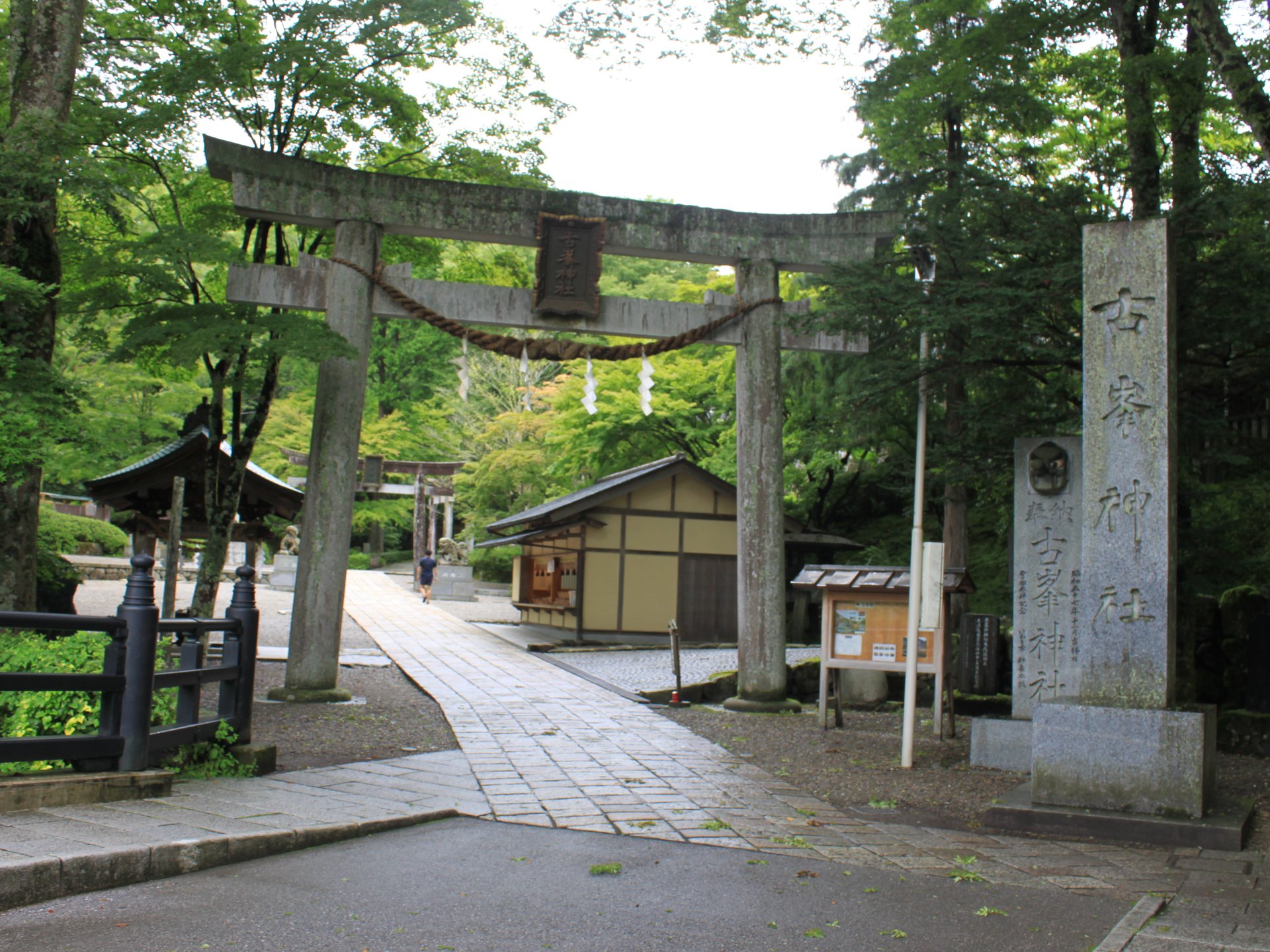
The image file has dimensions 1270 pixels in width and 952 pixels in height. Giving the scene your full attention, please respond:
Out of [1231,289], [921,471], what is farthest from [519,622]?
[1231,289]

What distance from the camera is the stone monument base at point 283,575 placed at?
35000mm

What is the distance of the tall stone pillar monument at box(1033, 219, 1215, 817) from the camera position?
622 centimetres

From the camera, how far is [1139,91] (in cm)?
1036

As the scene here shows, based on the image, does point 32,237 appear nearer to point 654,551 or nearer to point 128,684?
point 128,684

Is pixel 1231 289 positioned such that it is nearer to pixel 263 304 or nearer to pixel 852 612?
pixel 852 612

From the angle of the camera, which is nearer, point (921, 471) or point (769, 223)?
point (921, 471)

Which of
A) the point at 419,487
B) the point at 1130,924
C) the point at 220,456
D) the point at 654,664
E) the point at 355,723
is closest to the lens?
the point at 1130,924

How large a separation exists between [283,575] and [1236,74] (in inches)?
1301

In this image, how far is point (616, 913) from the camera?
4.20m

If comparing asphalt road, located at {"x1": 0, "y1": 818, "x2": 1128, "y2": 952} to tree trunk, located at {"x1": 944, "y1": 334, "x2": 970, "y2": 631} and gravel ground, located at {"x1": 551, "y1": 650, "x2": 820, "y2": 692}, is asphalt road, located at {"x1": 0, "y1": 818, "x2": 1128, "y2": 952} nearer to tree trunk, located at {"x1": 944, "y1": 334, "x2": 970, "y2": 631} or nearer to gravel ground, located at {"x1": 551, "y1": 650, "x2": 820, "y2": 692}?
tree trunk, located at {"x1": 944, "y1": 334, "x2": 970, "y2": 631}

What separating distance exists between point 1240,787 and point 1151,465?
319cm

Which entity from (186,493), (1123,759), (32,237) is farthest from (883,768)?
(186,493)

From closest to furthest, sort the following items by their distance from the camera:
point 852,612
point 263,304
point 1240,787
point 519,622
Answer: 1. point 1240,787
2. point 852,612
3. point 263,304
4. point 519,622

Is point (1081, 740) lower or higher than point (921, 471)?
lower
